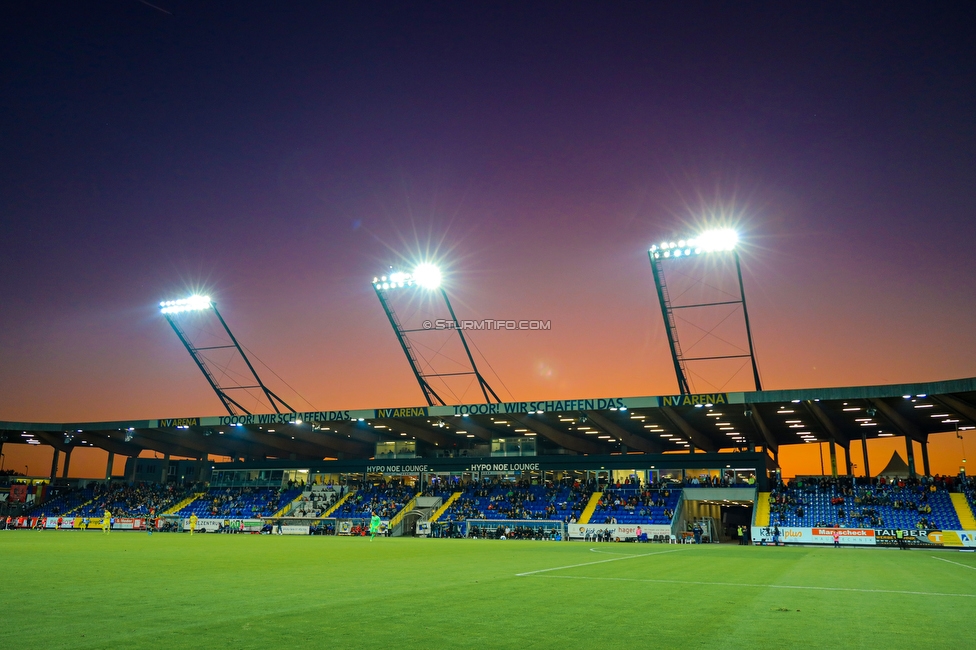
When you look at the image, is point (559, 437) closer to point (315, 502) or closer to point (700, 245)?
point (315, 502)

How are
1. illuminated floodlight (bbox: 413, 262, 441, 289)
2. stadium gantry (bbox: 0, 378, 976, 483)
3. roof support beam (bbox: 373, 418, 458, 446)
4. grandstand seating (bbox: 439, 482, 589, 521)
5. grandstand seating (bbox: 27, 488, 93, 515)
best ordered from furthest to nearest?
grandstand seating (bbox: 27, 488, 93, 515)
roof support beam (bbox: 373, 418, 458, 446)
grandstand seating (bbox: 439, 482, 589, 521)
illuminated floodlight (bbox: 413, 262, 441, 289)
stadium gantry (bbox: 0, 378, 976, 483)

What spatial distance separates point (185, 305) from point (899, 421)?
61.6 m

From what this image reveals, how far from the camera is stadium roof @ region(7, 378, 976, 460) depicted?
48.5m

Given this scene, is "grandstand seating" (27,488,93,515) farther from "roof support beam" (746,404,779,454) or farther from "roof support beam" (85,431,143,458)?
"roof support beam" (746,404,779,454)

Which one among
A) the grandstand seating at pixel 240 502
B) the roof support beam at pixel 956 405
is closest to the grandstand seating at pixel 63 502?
the grandstand seating at pixel 240 502

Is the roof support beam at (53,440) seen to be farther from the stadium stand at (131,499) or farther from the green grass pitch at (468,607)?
the green grass pitch at (468,607)

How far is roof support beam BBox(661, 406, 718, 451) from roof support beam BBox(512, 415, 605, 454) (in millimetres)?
10859

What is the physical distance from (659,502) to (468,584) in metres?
42.6

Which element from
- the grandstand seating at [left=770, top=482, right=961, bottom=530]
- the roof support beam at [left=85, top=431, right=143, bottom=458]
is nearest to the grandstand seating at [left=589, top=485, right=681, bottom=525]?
the grandstand seating at [left=770, top=482, right=961, bottom=530]

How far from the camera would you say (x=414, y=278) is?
55.6 meters

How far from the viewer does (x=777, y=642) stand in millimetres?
8383

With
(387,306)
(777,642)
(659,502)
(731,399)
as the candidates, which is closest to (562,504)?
(659,502)

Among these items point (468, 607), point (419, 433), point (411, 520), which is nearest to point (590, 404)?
point (411, 520)

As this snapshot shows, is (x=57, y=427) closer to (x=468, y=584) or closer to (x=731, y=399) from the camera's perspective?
(x=731, y=399)
